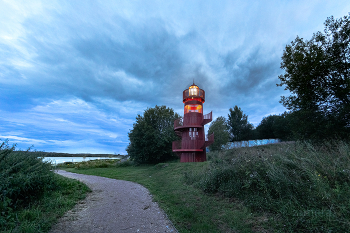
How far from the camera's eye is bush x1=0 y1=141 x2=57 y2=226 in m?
4.32

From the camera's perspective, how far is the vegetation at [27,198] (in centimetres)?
399

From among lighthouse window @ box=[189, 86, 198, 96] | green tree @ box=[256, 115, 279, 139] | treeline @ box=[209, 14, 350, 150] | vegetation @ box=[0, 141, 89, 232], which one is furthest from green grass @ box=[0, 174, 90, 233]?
green tree @ box=[256, 115, 279, 139]

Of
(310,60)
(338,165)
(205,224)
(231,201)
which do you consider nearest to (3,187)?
(205,224)

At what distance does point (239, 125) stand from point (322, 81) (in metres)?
36.9

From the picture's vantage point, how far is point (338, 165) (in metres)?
4.57

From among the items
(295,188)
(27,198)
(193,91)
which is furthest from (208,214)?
(193,91)

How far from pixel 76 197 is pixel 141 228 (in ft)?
12.5

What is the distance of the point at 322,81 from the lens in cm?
1316

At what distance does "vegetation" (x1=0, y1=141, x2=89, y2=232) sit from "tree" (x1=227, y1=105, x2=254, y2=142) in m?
46.8

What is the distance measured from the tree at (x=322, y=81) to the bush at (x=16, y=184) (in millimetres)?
14732

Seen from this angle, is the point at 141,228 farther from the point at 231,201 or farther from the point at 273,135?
the point at 273,135

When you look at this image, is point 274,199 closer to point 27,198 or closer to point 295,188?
point 295,188

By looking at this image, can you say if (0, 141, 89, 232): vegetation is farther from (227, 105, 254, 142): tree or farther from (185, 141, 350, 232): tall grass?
(227, 105, 254, 142): tree

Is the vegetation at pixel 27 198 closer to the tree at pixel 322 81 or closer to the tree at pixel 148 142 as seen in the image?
the tree at pixel 322 81
